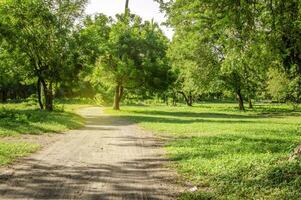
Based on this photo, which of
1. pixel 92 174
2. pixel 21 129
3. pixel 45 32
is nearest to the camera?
pixel 92 174

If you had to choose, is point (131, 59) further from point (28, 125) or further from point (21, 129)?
point (21, 129)

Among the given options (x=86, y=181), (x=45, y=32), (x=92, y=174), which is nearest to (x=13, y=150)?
(x=92, y=174)

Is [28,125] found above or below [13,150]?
above

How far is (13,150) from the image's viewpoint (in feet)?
53.0

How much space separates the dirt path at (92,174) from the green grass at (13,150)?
0.47 m

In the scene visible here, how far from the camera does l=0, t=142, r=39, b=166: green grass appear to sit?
564 inches

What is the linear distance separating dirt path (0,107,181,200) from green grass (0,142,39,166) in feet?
1.54

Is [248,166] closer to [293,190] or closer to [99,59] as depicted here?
[293,190]

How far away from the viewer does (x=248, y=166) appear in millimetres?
11711

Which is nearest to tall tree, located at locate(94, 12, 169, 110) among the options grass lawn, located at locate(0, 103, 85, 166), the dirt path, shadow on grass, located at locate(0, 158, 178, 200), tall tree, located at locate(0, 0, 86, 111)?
tall tree, located at locate(0, 0, 86, 111)

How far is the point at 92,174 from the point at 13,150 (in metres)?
5.46

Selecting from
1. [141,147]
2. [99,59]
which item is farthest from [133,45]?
[141,147]

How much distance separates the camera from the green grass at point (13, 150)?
14322 millimetres

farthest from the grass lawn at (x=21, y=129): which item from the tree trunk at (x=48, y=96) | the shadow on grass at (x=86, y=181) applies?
the tree trunk at (x=48, y=96)
